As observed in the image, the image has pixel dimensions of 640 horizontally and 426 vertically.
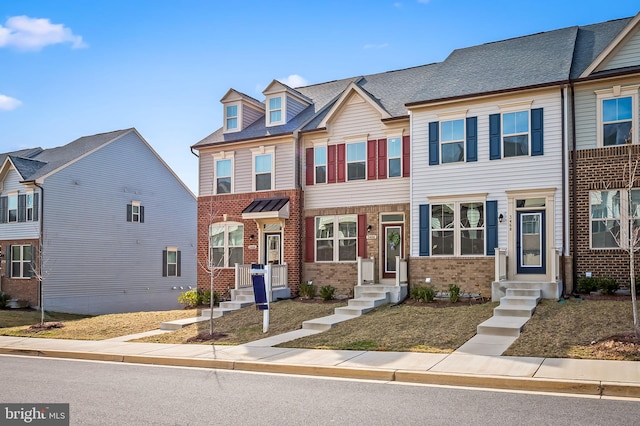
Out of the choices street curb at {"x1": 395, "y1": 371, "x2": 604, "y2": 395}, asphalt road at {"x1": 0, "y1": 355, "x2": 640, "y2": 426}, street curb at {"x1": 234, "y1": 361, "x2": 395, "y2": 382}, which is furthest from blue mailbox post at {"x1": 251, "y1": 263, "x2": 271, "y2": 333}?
street curb at {"x1": 395, "y1": 371, "x2": 604, "y2": 395}

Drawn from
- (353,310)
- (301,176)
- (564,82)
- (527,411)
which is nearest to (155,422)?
(527,411)

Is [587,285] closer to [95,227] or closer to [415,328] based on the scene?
[415,328]

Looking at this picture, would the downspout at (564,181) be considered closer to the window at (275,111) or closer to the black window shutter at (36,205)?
the window at (275,111)

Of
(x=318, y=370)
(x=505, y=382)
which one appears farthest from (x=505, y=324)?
(x=318, y=370)

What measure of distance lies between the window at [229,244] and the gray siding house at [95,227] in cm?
877

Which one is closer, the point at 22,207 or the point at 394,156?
Answer: the point at 394,156

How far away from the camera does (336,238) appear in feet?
73.6

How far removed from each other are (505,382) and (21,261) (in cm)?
2789

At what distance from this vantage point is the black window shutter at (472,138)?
62.3 ft

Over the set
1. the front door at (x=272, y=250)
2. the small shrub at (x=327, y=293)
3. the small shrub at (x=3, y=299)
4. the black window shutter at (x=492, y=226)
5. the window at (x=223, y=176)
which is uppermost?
the window at (x=223, y=176)

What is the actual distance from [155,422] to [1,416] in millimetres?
2232

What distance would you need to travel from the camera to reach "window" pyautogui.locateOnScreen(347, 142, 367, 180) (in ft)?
72.5

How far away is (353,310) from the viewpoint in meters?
17.6

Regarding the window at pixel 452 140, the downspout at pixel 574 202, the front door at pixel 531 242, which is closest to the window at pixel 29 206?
the window at pixel 452 140
